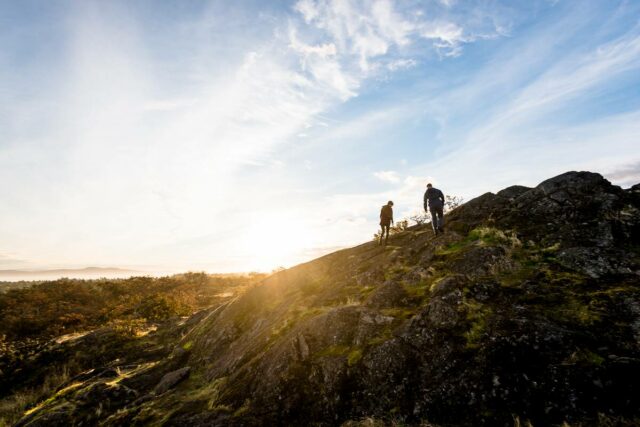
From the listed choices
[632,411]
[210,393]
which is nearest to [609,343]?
[632,411]

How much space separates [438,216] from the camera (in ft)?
56.6

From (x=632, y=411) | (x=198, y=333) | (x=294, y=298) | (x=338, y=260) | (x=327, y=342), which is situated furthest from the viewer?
(x=338, y=260)

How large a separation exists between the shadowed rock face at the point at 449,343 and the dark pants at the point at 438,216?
1009 mm

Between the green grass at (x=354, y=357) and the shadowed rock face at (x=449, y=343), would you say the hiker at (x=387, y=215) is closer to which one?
the shadowed rock face at (x=449, y=343)

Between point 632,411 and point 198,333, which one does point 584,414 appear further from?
point 198,333

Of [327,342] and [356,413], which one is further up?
[327,342]

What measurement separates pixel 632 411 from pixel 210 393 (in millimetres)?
11343

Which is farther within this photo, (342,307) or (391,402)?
(342,307)

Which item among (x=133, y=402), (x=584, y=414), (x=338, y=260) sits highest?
(x=338, y=260)

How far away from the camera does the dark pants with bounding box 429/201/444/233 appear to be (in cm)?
1702

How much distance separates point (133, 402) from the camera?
1240 centimetres

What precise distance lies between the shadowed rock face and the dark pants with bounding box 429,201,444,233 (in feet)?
3.31

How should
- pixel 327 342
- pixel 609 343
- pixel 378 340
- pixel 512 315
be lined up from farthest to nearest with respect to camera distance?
pixel 327 342, pixel 378 340, pixel 512 315, pixel 609 343

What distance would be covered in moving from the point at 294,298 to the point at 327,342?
6.24m
